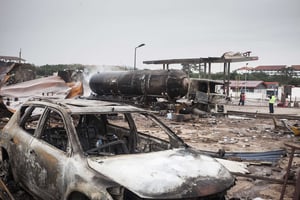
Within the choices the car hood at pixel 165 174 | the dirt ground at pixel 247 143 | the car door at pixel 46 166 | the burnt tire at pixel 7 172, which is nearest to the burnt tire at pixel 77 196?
the car door at pixel 46 166

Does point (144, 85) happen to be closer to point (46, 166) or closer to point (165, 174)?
point (46, 166)

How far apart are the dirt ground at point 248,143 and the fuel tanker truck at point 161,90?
1.75m

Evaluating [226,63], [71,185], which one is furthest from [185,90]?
[71,185]

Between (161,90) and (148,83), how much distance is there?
941 millimetres

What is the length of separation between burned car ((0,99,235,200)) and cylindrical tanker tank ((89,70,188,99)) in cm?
1331

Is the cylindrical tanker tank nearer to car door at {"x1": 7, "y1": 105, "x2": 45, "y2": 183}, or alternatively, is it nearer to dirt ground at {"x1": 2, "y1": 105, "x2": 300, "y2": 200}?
dirt ground at {"x1": 2, "y1": 105, "x2": 300, "y2": 200}

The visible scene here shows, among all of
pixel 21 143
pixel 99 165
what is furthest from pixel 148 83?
pixel 99 165

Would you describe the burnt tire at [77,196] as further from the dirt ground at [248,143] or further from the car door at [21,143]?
the dirt ground at [248,143]

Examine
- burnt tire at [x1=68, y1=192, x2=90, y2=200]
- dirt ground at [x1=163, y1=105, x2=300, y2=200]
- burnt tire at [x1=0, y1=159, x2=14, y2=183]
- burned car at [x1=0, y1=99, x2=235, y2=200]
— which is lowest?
dirt ground at [x1=163, y1=105, x2=300, y2=200]

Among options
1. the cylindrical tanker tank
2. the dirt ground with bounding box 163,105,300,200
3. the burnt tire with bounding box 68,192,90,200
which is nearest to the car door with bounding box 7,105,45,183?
the burnt tire with bounding box 68,192,90,200

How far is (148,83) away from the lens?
18.8 metres

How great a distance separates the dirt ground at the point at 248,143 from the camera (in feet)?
18.3

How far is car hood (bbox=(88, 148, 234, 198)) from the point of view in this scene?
2.91 meters

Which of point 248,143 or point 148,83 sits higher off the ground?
point 148,83
